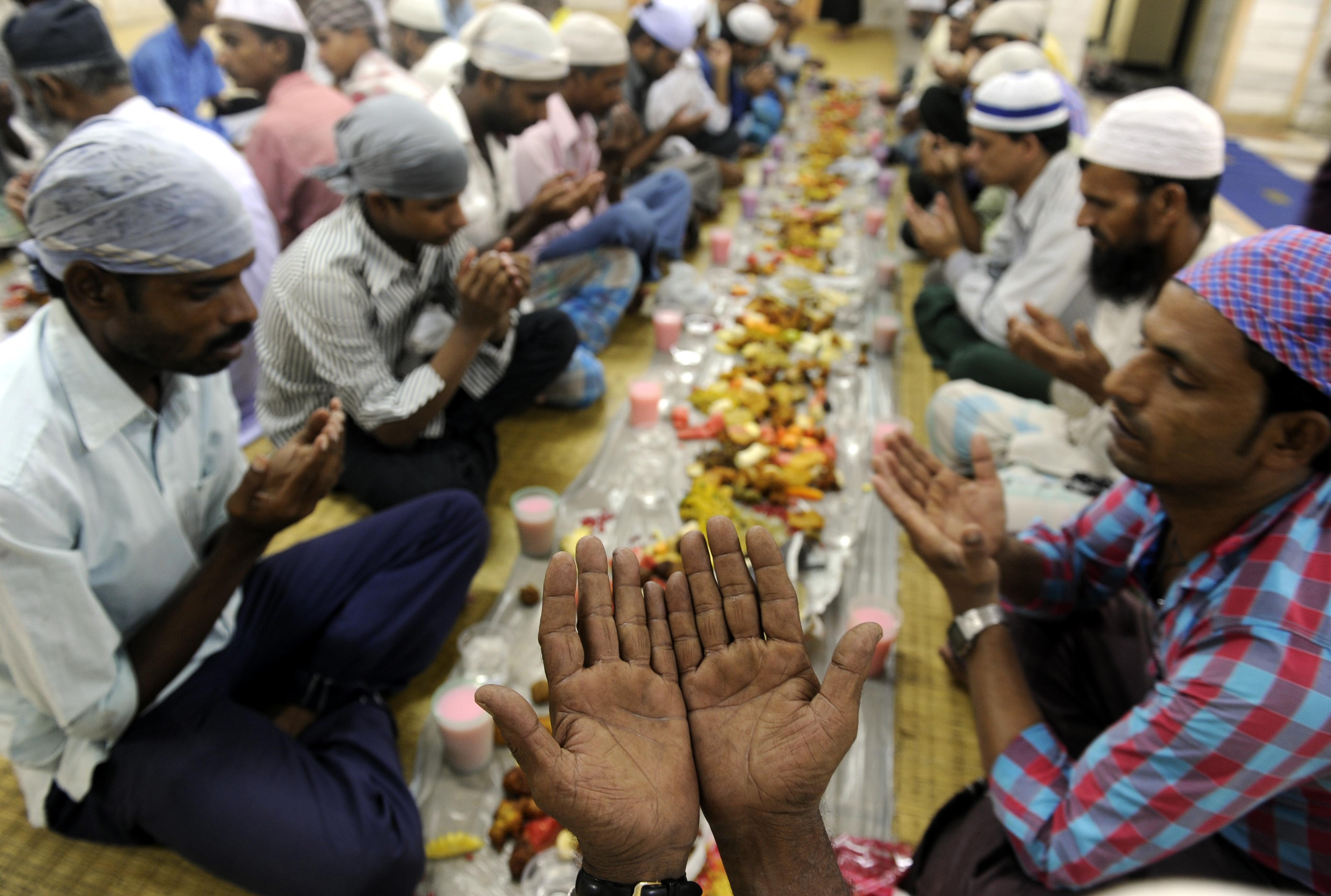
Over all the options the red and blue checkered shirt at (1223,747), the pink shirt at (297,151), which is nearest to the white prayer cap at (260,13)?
the pink shirt at (297,151)

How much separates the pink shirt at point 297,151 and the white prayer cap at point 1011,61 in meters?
2.79

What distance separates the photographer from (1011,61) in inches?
142

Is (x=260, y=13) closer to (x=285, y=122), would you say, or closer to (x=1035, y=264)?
(x=285, y=122)

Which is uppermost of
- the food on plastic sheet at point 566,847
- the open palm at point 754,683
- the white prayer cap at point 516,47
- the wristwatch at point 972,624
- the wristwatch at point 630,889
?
the white prayer cap at point 516,47

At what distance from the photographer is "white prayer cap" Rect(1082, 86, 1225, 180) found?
204 centimetres

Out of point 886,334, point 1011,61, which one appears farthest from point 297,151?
point 1011,61

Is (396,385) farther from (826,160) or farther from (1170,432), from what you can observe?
(826,160)

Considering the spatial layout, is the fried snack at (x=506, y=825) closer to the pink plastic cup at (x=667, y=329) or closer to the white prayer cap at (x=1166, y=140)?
the pink plastic cup at (x=667, y=329)

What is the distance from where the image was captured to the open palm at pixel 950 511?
144 cm

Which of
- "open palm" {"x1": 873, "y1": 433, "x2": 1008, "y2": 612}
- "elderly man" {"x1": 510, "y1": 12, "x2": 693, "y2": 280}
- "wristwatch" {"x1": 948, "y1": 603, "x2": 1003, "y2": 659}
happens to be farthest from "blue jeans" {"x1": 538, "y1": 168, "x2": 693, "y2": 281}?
"wristwatch" {"x1": 948, "y1": 603, "x2": 1003, "y2": 659}

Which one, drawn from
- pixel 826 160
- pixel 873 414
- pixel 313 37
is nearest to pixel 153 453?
pixel 873 414

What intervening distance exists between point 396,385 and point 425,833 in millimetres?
1113

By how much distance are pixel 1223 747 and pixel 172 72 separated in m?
5.31

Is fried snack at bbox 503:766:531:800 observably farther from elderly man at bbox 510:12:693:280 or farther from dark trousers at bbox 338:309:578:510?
elderly man at bbox 510:12:693:280
